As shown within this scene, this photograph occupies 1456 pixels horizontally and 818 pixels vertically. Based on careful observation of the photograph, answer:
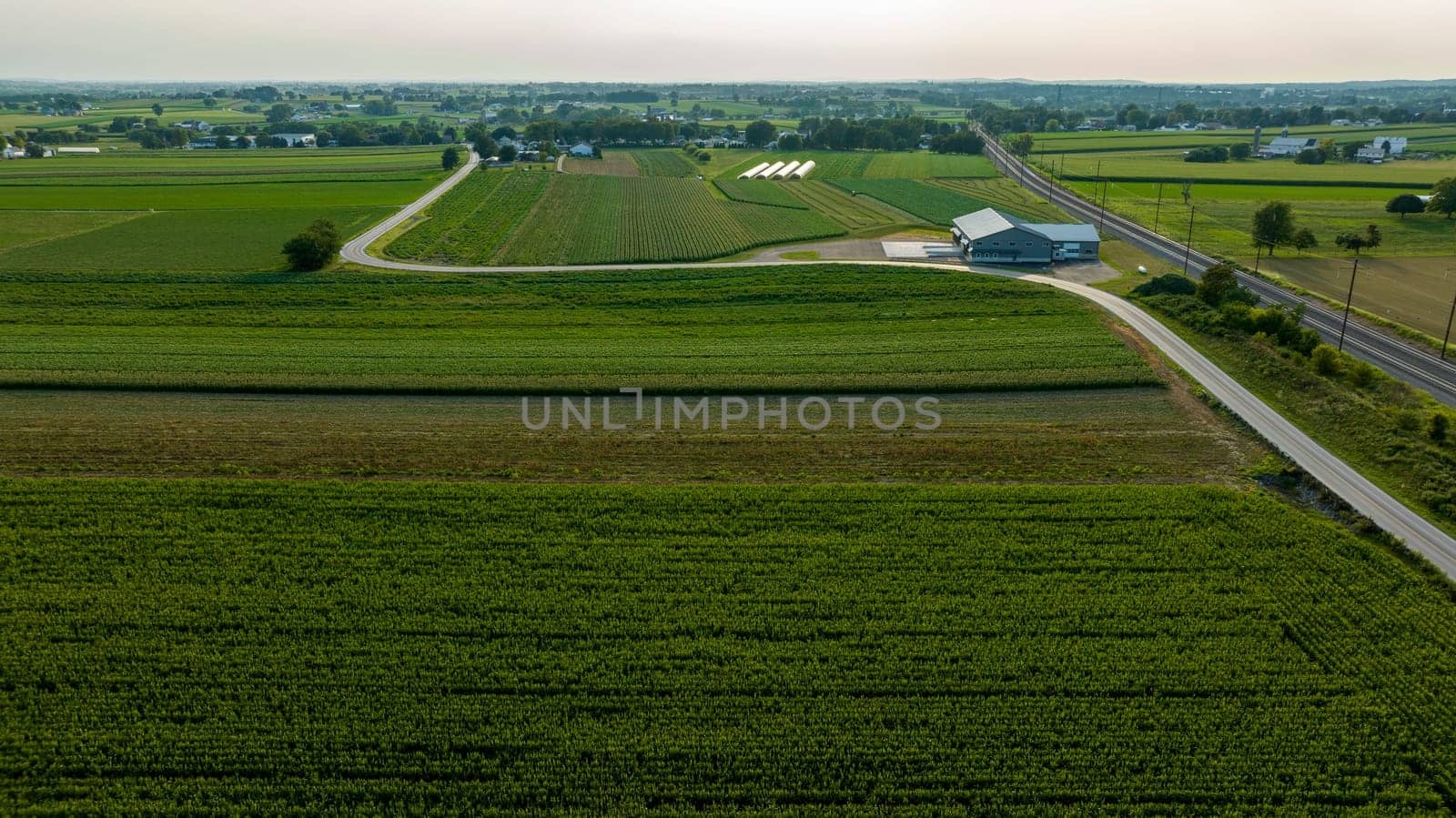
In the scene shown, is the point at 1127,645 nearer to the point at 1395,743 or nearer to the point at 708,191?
the point at 1395,743

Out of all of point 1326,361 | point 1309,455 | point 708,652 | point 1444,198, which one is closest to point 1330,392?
point 1326,361

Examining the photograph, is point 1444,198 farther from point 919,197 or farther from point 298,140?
point 298,140

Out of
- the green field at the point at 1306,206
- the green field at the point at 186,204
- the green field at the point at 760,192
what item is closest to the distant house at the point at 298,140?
the green field at the point at 186,204

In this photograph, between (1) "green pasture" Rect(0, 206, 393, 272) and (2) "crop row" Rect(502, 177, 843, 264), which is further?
(2) "crop row" Rect(502, 177, 843, 264)

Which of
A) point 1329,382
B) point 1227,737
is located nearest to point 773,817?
point 1227,737

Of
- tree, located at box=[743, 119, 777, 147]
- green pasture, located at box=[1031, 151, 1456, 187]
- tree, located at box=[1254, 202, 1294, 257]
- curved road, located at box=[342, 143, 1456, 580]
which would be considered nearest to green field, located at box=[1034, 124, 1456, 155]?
green pasture, located at box=[1031, 151, 1456, 187]

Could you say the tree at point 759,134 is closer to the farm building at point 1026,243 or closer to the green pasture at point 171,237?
the green pasture at point 171,237

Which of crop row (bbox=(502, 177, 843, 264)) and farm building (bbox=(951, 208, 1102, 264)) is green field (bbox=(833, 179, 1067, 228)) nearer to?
crop row (bbox=(502, 177, 843, 264))
